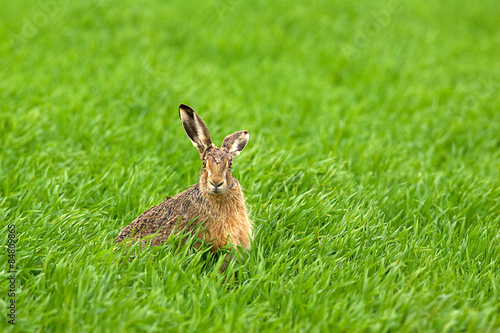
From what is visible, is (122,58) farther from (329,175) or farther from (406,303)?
(406,303)

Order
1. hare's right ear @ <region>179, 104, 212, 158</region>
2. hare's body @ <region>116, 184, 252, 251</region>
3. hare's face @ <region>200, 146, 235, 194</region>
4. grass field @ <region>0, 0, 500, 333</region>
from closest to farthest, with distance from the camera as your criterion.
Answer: grass field @ <region>0, 0, 500, 333</region> → hare's face @ <region>200, 146, 235, 194</region> → hare's right ear @ <region>179, 104, 212, 158</region> → hare's body @ <region>116, 184, 252, 251</region>

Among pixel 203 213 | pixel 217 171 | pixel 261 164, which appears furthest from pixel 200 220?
pixel 261 164

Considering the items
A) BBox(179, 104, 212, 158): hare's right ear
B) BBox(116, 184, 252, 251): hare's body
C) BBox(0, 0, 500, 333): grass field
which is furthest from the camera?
BBox(116, 184, 252, 251): hare's body

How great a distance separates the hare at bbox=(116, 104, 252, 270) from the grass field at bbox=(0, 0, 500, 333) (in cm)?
16

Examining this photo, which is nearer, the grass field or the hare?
the grass field

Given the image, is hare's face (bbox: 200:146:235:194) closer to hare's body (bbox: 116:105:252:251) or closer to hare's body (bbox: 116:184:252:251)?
hare's body (bbox: 116:105:252:251)

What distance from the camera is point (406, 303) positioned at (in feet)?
10.6

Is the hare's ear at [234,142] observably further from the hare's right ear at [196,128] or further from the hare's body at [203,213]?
the hare's right ear at [196,128]

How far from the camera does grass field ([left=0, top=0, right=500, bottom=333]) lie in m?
3.24

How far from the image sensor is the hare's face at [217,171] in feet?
11.3

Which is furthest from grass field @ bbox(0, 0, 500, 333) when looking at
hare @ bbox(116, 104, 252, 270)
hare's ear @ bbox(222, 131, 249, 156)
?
hare's ear @ bbox(222, 131, 249, 156)

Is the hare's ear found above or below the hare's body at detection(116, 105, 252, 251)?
above

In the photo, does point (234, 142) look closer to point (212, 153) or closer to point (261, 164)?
point (212, 153)

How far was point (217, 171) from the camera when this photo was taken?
11.4 feet
